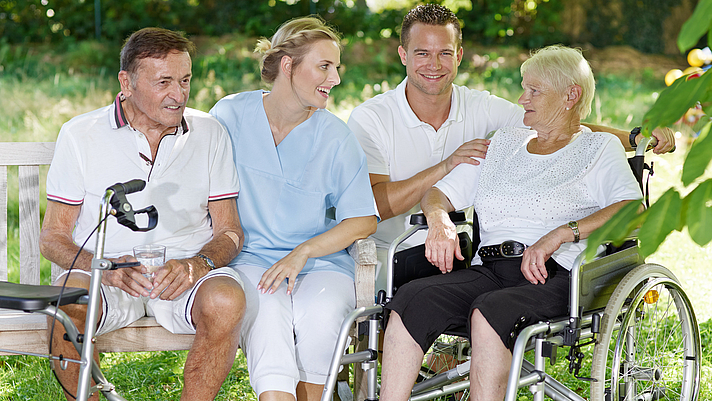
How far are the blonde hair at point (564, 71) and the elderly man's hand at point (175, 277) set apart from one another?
140 cm

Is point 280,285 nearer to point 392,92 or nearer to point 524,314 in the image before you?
point 524,314

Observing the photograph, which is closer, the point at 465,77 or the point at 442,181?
the point at 442,181

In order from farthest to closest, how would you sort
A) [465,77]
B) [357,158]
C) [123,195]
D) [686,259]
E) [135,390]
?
[465,77], [686,259], [135,390], [357,158], [123,195]

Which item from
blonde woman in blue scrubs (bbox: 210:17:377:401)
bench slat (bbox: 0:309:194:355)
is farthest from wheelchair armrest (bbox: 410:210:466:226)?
bench slat (bbox: 0:309:194:355)

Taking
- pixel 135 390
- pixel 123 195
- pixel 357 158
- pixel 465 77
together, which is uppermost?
pixel 465 77

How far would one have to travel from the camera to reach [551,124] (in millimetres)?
2637

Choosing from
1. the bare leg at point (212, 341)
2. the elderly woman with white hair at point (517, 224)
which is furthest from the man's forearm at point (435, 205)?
the bare leg at point (212, 341)

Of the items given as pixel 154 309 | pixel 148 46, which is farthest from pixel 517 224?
pixel 148 46

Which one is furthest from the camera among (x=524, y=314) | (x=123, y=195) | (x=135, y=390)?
(x=135, y=390)

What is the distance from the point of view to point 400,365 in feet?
7.23

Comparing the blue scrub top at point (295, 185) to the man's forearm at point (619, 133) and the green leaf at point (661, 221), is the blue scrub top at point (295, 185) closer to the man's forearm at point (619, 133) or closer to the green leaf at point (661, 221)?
the man's forearm at point (619, 133)

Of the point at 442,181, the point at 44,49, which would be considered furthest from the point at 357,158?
the point at 44,49

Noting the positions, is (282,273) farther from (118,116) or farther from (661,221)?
(661,221)

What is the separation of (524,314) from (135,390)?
1.79 m
